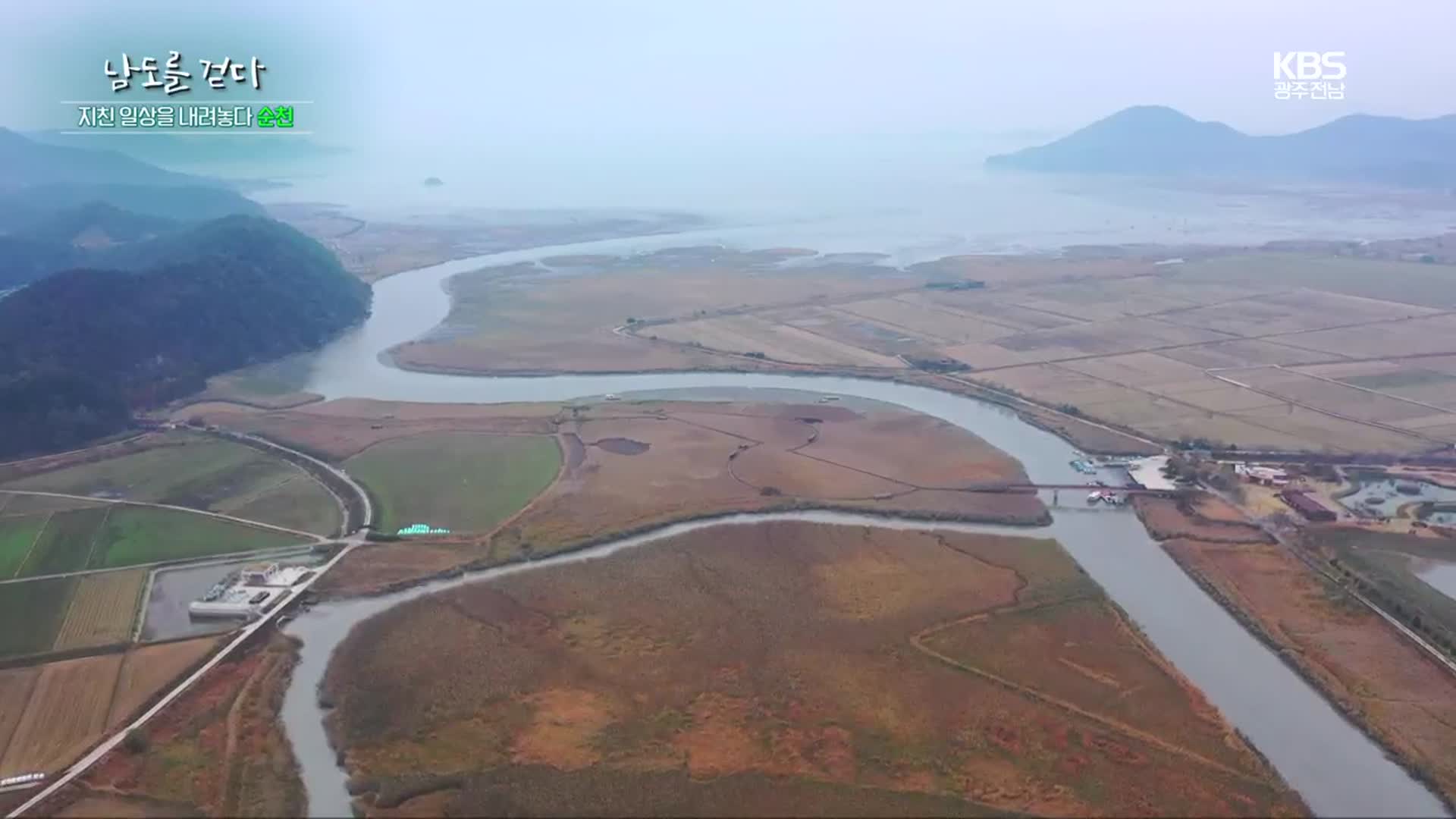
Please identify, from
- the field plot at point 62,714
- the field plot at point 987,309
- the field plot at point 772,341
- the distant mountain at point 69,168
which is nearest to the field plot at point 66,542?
the field plot at point 62,714

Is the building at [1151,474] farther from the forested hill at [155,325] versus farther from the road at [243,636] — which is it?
the forested hill at [155,325]

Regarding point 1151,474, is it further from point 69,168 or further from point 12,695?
point 69,168

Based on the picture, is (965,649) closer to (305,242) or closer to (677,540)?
(677,540)

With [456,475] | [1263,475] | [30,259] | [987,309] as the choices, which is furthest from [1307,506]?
[30,259]

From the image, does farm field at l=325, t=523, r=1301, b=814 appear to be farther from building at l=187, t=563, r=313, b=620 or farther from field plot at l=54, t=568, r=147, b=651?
field plot at l=54, t=568, r=147, b=651

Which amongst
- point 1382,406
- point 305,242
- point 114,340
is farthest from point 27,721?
point 305,242
